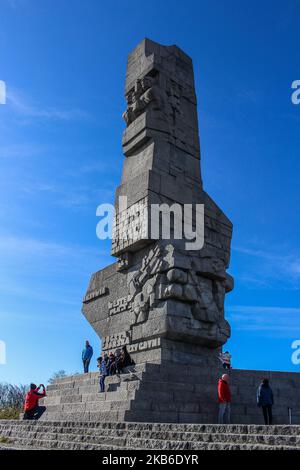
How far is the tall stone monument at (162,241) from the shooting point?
1267 cm

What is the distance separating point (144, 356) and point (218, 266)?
3468mm

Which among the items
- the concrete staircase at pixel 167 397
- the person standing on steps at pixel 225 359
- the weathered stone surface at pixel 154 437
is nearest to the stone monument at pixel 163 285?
the concrete staircase at pixel 167 397

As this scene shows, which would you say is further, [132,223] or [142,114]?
[142,114]

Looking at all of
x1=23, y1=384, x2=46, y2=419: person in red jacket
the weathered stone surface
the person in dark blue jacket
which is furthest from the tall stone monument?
the weathered stone surface

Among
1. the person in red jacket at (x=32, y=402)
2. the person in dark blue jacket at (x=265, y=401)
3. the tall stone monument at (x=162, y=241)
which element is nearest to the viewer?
A: the person in dark blue jacket at (x=265, y=401)

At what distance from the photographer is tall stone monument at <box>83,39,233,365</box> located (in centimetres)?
1267

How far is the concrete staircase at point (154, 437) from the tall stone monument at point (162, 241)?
12.9 ft

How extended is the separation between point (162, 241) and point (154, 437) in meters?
7.34

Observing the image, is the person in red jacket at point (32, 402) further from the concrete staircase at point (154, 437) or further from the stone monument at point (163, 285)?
the concrete staircase at point (154, 437)

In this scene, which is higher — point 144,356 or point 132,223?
point 132,223

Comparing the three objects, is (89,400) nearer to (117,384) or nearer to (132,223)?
(117,384)
